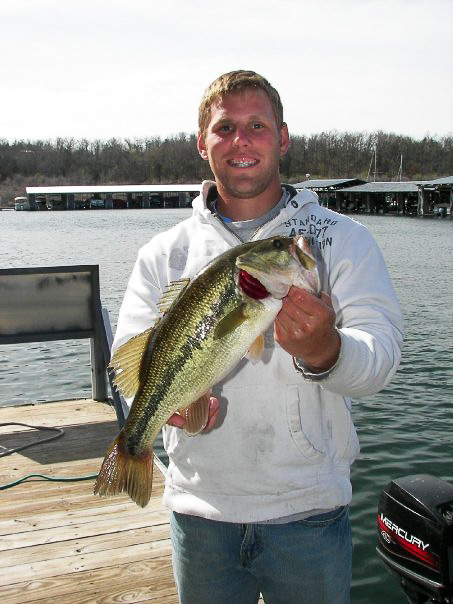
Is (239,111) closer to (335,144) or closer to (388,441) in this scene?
(388,441)

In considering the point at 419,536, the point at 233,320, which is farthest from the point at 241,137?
the point at 419,536

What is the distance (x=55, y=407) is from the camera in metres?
8.17

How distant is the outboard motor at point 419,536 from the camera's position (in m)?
3.72

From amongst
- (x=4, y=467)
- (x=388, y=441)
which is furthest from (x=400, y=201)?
(x=4, y=467)

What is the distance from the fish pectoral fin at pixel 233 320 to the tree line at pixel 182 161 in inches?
6145

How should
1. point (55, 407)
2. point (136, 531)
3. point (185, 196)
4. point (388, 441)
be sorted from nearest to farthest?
point (136, 531), point (55, 407), point (388, 441), point (185, 196)

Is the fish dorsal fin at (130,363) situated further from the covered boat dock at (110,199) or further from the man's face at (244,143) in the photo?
the covered boat dock at (110,199)

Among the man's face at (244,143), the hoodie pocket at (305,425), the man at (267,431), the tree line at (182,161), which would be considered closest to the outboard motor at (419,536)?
the man at (267,431)

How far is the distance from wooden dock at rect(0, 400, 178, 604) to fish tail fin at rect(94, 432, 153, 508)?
79.1 inches

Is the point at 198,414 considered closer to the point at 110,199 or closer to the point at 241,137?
the point at 241,137

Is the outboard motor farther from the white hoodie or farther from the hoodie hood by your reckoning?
the hoodie hood

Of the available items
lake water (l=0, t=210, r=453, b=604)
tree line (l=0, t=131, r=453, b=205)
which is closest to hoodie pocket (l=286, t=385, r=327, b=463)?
lake water (l=0, t=210, r=453, b=604)

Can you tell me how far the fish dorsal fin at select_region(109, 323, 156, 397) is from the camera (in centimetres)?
281

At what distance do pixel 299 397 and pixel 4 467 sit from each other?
4.57 meters
